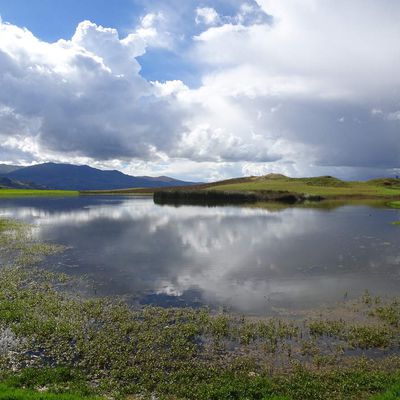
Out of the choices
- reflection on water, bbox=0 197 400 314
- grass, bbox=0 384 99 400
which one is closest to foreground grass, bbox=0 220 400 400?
grass, bbox=0 384 99 400

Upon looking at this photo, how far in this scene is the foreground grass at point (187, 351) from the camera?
15570 mm

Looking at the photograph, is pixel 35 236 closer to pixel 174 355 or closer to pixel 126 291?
pixel 126 291

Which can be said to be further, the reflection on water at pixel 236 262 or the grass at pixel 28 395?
the reflection on water at pixel 236 262

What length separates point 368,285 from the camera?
112 feet

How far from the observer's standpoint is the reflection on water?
103 feet

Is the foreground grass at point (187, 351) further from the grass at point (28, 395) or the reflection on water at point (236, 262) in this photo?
the reflection on water at point (236, 262)

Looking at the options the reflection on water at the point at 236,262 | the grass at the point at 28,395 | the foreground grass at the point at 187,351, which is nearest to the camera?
the grass at the point at 28,395

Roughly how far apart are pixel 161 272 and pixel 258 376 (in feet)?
74.8

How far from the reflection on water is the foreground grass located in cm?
398

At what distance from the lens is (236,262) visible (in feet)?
142

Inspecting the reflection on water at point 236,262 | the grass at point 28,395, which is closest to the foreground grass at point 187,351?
the grass at point 28,395

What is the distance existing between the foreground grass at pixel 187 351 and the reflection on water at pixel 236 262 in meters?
3.98

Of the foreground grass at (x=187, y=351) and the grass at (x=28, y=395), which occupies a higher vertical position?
the grass at (x=28, y=395)

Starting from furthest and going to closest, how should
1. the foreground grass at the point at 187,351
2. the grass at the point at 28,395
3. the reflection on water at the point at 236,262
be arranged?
the reflection on water at the point at 236,262, the foreground grass at the point at 187,351, the grass at the point at 28,395
